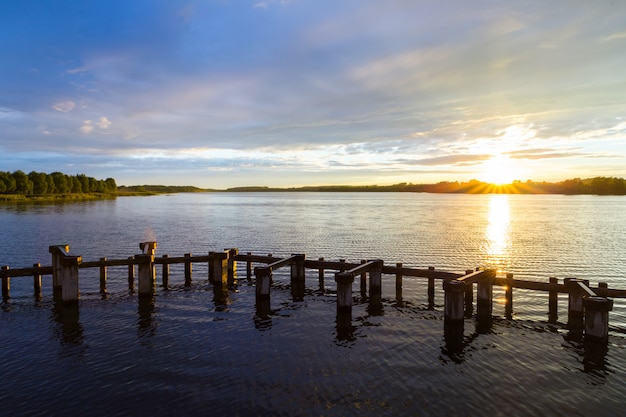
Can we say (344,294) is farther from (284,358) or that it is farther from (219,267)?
(219,267)

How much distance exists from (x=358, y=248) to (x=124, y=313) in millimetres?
30270

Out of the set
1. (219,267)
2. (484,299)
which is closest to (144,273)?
(219,267)

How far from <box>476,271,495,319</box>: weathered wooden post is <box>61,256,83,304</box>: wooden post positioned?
63.9 feet

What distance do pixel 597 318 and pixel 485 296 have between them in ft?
15.5

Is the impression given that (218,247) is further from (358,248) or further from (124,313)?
(124,313)

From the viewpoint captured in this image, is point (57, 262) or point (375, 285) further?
point (375, 285)

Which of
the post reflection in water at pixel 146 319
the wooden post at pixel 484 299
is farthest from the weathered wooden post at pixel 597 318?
the post reflection in water at pixel 146 319

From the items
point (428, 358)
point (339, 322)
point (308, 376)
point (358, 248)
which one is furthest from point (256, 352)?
point (358, 248)

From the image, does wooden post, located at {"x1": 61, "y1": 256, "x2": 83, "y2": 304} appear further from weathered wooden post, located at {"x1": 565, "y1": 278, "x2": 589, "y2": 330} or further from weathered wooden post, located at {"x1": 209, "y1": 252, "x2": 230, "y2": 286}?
weathered wooden post, located at {"x1": 565, "y1": 278, "x2": 589, "y2": 330}

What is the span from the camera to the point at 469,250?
46188 mm

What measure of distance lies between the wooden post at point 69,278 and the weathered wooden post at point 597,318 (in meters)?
22.2

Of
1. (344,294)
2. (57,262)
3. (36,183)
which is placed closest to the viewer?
(344,294)

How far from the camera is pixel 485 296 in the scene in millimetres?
19047

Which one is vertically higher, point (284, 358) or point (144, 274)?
point (144, 274)
